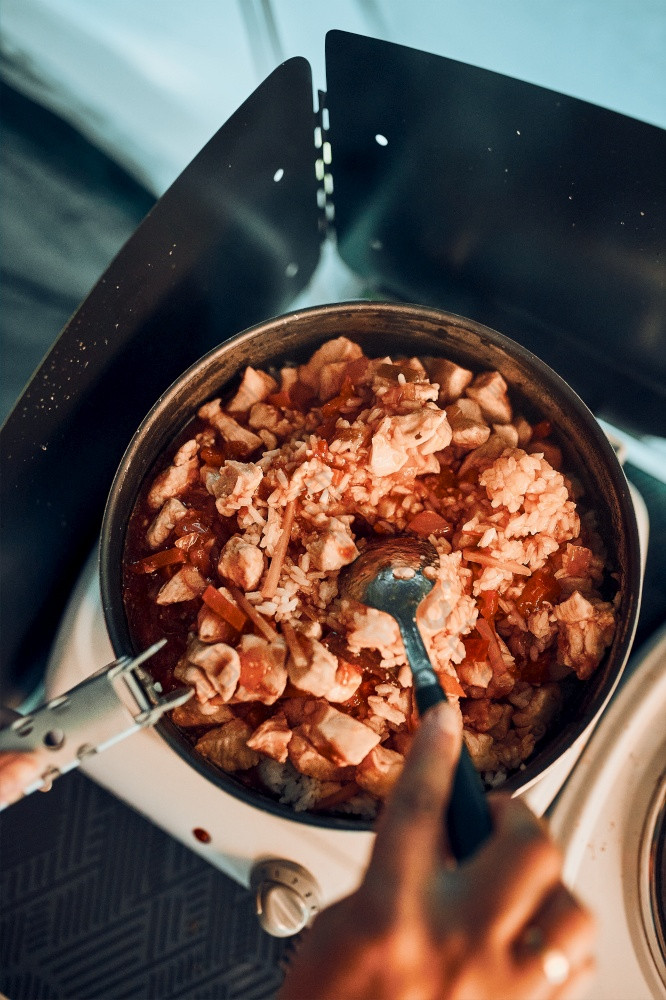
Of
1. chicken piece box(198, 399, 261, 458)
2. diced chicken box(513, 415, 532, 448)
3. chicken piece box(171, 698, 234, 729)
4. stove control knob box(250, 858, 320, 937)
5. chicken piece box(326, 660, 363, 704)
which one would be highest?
diced chicken box(513, 415, 532, 448)

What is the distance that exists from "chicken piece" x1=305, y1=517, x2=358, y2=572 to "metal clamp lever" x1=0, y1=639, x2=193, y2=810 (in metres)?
0.23

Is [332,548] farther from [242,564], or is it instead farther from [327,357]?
[327,357]

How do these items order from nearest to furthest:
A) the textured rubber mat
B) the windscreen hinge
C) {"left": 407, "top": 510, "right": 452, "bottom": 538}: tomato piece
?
{"left": 407, "top": 510, "right": 452, "bottom": 538}: tomato piece, the windscreen hinge, the textured rubber mat

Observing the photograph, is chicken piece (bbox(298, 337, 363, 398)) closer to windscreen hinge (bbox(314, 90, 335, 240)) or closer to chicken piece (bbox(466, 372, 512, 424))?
chicken piece (bbox(466, 372, 512, 424))

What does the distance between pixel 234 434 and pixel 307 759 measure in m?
0.37

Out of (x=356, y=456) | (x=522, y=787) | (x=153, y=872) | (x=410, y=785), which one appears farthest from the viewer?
(x=153, y=872)

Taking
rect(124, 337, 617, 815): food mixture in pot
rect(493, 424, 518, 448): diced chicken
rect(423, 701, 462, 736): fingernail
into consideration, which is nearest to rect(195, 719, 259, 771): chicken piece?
rect(124, 337, 617, 815): food mixture in pot

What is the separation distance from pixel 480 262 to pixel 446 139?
0.18 m

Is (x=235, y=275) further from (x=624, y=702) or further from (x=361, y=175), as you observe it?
(x=624, y=702)

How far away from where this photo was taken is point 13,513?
797 millimetres

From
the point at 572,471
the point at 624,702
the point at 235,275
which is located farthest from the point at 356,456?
the point at 624,702

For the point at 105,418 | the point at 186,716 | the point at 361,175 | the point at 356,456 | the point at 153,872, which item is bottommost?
the point at 153,872

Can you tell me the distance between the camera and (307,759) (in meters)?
0.68

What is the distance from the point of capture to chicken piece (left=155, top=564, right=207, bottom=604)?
2.35 feet
